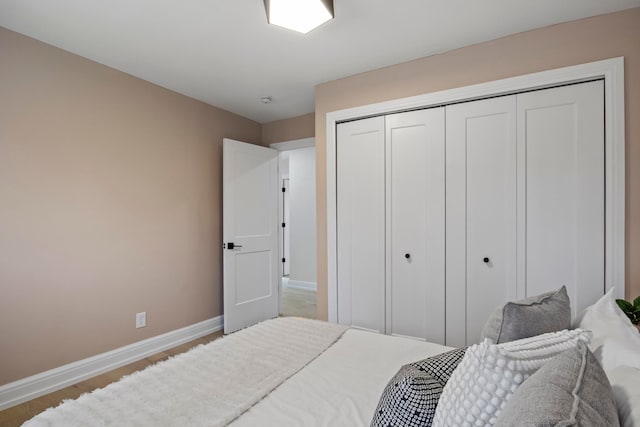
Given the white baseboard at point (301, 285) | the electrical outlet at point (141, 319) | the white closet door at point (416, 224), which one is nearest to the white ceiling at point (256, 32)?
the white closet door at point (416, 224)

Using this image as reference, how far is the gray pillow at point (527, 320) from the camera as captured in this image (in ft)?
3.43

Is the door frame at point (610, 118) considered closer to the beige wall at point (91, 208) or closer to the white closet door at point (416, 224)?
the white closet door at point (416, 224)

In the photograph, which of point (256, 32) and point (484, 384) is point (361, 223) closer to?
point (256, 32)

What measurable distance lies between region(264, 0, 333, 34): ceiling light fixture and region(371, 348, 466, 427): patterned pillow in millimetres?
1855

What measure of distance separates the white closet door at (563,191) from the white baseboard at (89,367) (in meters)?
3.08

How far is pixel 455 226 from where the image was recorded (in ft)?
7.95

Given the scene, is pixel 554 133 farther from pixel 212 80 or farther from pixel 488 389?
pixel 212 80

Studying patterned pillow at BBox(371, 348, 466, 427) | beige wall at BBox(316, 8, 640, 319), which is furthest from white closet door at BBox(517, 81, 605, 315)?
patterned pillow at BBox(371, 348, 466, 427)

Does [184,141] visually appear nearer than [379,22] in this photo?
No

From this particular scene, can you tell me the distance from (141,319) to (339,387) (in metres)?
2.40

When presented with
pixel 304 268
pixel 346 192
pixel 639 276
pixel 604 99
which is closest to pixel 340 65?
pixel 346 192

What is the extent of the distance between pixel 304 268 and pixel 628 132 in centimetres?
488

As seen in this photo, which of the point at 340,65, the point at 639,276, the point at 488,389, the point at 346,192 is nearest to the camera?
the point at 488,389

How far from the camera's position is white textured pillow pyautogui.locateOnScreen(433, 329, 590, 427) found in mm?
672
